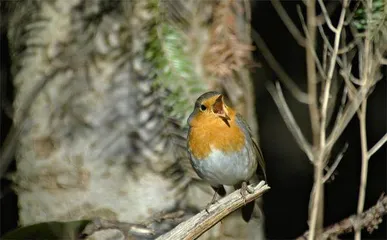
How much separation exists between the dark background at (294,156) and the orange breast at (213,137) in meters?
1.56

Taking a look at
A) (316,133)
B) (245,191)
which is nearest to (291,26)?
(316,133)

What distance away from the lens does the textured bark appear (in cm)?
289

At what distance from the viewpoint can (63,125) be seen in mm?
3027

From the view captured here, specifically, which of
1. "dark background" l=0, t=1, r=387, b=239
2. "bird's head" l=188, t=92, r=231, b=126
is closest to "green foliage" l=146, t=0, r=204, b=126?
"bird's head" l=188, t=92, r=231, b=126

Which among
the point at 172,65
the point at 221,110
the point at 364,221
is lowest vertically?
the point at 364,221

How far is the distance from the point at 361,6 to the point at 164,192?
1.04 metres

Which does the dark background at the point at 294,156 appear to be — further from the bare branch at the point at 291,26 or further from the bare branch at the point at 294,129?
the bare branch at the point at 294,129

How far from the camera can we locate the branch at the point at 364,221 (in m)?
2.72

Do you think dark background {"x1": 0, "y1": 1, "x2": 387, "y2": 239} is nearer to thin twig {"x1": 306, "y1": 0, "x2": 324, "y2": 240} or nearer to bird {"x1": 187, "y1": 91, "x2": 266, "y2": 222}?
thin twig {"x1": 306, "y1": 0, "x2": 324, "y2": 240}

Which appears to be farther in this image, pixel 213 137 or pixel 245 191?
pixel 213 137

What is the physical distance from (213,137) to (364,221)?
2.05 feet

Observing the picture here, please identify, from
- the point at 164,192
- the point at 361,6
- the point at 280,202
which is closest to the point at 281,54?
the point at 280,202

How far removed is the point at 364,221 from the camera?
2.80m

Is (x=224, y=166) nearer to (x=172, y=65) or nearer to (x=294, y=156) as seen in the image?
(x=172, y=65)
